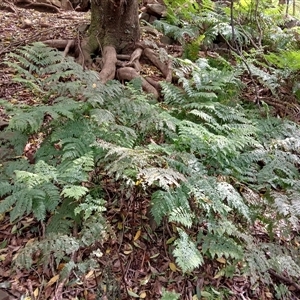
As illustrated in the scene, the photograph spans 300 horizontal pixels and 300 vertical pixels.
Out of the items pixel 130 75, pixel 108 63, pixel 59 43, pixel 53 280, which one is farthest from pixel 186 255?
pixel 59 43

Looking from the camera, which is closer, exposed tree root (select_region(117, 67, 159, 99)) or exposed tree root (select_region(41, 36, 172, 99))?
exposed tree root (select_region(117, 67, 159, 99))

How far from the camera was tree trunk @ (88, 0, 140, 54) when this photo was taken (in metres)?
4.41

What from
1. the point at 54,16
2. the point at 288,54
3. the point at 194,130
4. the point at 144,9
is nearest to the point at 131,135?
the point at 194,130

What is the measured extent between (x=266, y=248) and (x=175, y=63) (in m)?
2.70

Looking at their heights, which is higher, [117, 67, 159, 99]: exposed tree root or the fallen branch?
the fallen branch

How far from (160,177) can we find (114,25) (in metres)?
2.88

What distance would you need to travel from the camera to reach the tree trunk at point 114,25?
4.41 meters

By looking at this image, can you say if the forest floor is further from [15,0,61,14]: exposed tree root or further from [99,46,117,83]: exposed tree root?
[15,0,61,14]: exposed tree root

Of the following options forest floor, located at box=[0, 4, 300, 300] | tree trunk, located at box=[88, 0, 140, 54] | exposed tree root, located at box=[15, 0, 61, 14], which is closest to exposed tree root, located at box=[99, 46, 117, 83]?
tree trunk, located at box=[88, 0, 140, 54]

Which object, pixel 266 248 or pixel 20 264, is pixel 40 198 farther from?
pixel 266 248

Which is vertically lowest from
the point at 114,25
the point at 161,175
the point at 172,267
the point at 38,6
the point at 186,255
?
the point at 172,267

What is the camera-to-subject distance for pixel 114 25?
14.7 feet

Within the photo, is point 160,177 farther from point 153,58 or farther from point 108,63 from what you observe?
point 153,58

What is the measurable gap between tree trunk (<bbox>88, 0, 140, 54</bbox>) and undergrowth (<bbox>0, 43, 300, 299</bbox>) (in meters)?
1.22
